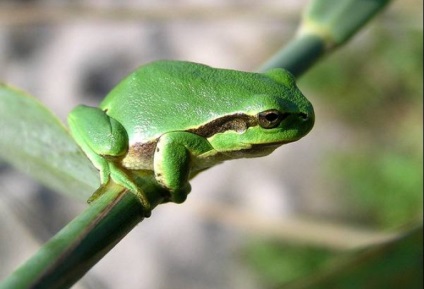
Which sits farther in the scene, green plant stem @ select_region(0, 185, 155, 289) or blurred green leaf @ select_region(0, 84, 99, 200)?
blurred green leaf @ select_region(0, 84, 99, 200)

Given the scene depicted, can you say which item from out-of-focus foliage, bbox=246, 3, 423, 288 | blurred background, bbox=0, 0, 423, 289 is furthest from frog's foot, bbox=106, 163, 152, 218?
out-of-focus foliage, bbox=246, 3, 423, 288

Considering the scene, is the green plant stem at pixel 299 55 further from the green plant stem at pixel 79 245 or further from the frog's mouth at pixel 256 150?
the green plant stem at pixel 79 245

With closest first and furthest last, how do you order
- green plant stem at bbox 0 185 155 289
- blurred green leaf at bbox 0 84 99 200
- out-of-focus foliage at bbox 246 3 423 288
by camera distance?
green plant stem at bbox 0 185 155 289, blurred green leaf at bbox 0 84 99 200, out-of-focus foliage at bbox 246 3 423 288

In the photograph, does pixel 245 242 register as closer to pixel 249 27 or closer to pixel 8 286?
pixel 249 27

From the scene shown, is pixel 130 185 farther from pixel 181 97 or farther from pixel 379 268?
pixel 379 268

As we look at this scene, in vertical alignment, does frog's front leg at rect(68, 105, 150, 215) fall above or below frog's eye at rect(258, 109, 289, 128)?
below

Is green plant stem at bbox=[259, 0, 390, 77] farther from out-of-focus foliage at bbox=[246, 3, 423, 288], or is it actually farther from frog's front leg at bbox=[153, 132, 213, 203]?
out-of-focus foliage at bbox=[246, 3, 423, 288]

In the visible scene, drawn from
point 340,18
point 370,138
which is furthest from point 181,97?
point 370,138

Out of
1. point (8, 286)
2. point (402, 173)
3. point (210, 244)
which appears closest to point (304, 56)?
point (8, 286)
